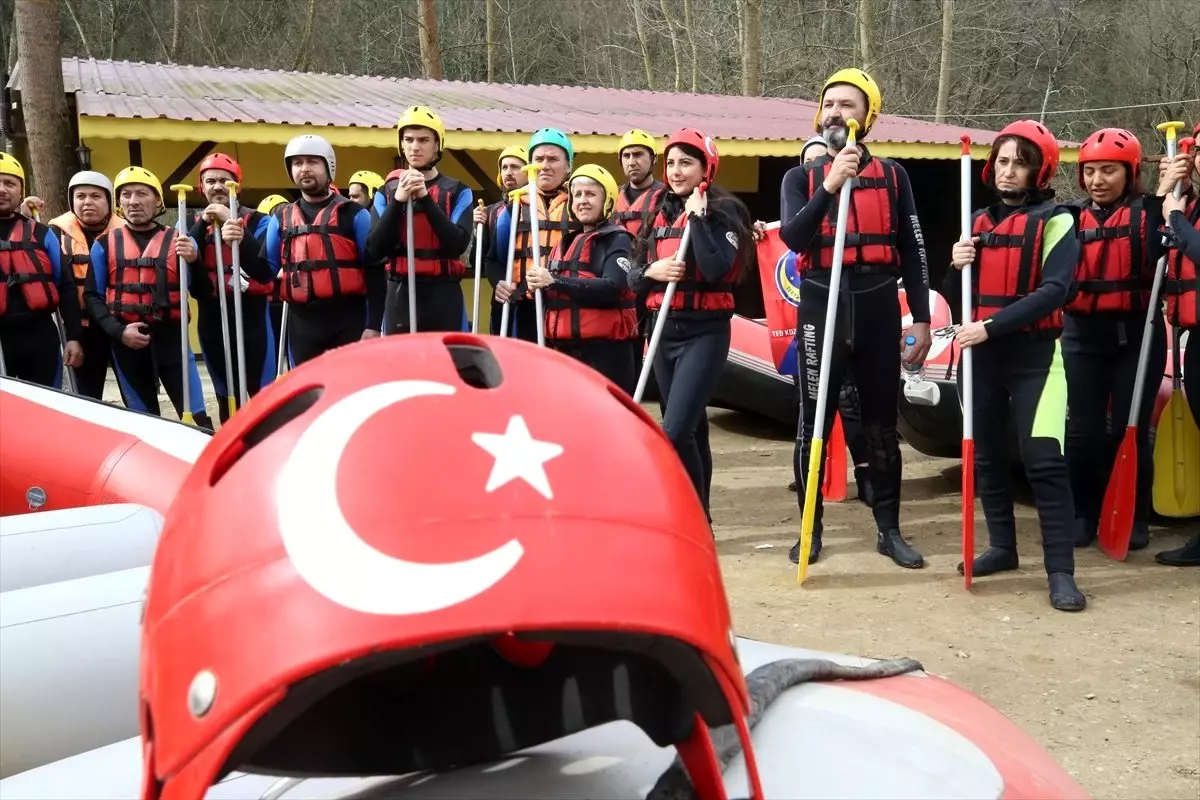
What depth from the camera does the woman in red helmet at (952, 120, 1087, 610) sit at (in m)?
4.69

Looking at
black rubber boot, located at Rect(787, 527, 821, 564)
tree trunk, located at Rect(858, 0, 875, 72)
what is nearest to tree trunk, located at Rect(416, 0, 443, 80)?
tree trunk, located at Rect(858, 0, 875, 72)

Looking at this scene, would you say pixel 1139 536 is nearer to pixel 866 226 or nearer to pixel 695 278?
pixel 866 226

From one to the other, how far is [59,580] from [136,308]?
4.99 metres

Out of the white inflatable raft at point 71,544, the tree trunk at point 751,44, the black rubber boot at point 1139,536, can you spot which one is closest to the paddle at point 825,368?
the black rubber boot at point 1139,536

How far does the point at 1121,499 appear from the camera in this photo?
557 cm

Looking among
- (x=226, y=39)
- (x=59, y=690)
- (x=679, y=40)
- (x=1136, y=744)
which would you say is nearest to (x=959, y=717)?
(x=59, y=690)

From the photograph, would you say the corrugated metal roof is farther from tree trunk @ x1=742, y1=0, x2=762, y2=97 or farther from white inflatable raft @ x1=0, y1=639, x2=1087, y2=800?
white inflatable raft @ x1=0, y1=639, x2=1087, y2=800

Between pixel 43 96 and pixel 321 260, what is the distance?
5000 mm

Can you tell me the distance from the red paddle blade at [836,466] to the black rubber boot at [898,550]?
912mm

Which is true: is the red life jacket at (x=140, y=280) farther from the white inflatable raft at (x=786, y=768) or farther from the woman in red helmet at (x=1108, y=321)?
the white inflatable raft at (x=786, y=768)

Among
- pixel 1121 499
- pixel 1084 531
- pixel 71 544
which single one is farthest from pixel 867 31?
pixel 71 544

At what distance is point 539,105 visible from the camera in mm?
15539

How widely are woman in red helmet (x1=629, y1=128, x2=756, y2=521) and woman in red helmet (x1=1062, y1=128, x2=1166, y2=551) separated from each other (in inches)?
72.9

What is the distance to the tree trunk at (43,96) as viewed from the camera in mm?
9500
